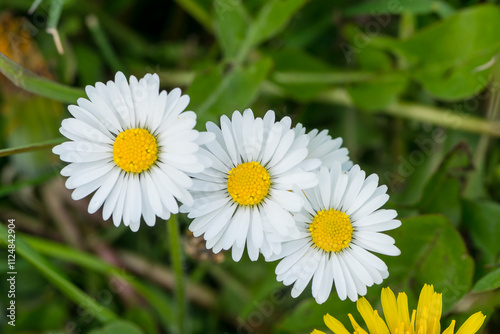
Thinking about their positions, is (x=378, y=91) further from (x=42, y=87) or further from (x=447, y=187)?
(x=42, y=87)

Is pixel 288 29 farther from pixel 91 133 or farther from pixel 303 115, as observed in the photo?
pixel 91 133

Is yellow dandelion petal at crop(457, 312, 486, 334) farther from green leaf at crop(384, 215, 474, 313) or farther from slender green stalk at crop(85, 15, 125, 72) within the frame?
slender green stalk at crop(85, 15, 125, 72)

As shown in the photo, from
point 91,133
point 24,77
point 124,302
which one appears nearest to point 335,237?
point 91,133

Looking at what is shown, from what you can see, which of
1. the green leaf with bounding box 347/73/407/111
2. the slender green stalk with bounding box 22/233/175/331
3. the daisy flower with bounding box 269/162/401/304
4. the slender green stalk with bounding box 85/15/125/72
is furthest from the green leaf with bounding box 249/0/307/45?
the slender green stalk with bounding box 22/233/175/331

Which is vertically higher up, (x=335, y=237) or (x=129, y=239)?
(x=335, y=237)

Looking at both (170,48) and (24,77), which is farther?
(170,48)

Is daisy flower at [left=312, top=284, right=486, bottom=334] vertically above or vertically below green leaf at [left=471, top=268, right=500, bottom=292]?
below
